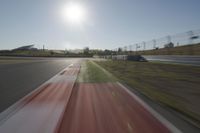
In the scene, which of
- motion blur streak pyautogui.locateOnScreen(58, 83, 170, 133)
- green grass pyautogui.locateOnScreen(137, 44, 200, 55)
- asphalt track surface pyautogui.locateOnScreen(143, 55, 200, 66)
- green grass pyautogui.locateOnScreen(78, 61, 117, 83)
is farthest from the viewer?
green grass pyautogui.locateOnScreen(137, 44, 200, 55)

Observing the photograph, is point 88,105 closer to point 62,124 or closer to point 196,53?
point 62,124

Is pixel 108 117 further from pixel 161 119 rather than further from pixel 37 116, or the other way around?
pixel 37 116

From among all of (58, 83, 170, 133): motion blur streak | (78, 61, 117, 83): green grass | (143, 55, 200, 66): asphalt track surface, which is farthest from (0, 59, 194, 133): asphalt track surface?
(143, 55, 200, 66): asphalt track surface

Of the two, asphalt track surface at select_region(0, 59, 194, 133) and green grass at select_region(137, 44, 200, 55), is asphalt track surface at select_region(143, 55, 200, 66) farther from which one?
asphalt track surface at select_region(0, 59, 194, 133)

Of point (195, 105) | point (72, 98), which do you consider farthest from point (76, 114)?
point (195, 105)

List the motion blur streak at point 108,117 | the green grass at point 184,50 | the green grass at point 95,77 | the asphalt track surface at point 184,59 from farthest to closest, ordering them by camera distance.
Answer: the green grass at point 184,50, the asphalt track surface at point 184,59, the green grass at point 95,77, the motion blur streak at point 108,117

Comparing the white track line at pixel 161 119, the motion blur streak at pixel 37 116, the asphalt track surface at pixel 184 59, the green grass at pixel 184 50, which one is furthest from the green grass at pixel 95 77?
the green grass at pixel 184 50

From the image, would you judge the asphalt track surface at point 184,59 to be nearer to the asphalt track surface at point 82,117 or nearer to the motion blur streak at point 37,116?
the asphalt track surface at point 82,117

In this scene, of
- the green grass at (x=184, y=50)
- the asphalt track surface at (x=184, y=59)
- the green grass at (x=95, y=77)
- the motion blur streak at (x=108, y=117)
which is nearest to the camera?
the motion blur streak at (x=108, y=117)

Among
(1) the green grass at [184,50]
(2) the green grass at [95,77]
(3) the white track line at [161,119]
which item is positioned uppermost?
(1) the green grass at [184,50]

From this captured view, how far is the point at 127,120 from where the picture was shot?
20.8ft

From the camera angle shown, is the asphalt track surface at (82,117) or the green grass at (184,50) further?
the green grass at (184,50)

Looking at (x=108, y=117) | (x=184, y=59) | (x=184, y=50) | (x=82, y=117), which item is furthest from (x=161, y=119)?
(x=184, y=50)

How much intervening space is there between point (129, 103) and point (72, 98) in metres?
2.41
